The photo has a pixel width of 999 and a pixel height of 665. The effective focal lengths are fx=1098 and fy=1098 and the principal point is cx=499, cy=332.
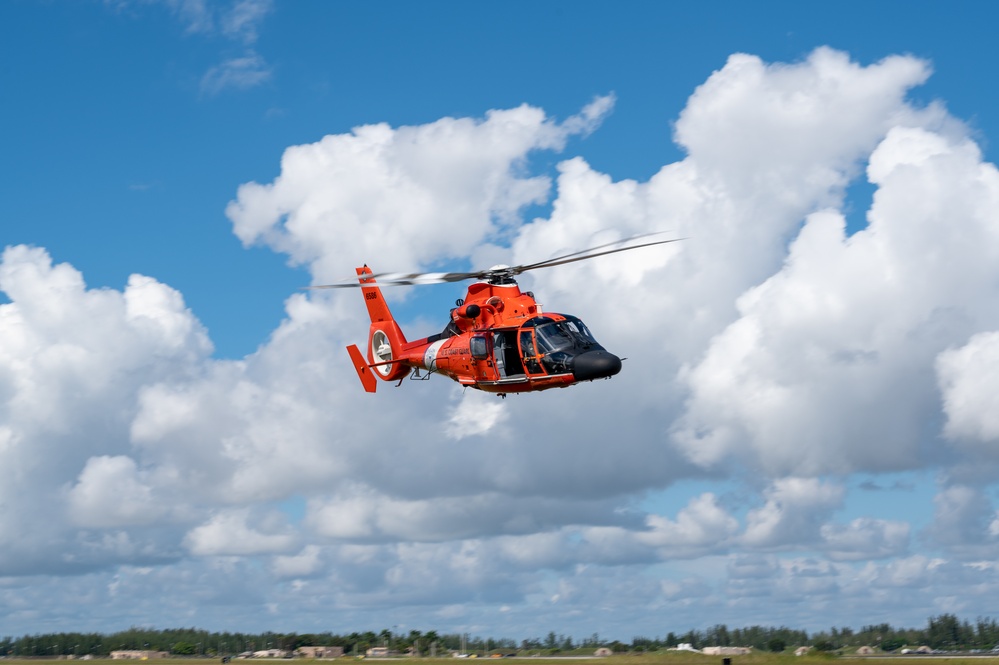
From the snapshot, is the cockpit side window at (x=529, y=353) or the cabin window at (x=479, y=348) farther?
the cabin window at (x=479, y=348)

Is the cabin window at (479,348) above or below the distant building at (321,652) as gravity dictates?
above

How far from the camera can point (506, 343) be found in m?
56.4

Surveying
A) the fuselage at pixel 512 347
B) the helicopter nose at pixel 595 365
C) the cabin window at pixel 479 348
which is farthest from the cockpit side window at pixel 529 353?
the cabin window at pixel 479 348

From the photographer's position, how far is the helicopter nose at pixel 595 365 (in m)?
52.2

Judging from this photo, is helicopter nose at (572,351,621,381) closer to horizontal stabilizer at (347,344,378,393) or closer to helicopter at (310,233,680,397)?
helicopter at (310,233,680,397)

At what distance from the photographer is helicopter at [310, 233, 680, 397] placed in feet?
177

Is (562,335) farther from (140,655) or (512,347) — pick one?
(140,655)

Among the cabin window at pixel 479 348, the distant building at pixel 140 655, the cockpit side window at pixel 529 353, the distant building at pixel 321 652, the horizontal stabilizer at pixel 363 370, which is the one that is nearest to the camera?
the cockpit side window at pixel 529 353

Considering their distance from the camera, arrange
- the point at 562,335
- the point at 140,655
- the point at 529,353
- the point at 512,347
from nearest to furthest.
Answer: the point at 562,335, the point at 529,353, the point at 512,347, the point at 140,655

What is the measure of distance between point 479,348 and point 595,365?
25.8 ft

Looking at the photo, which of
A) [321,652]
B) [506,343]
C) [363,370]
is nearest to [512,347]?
[506,343]

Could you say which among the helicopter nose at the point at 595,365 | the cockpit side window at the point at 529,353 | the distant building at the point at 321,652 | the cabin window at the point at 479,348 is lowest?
the distant building at the point at 321,652

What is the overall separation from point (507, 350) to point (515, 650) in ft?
244

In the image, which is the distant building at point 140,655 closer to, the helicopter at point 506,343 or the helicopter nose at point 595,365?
the helicopter at point 506,343
